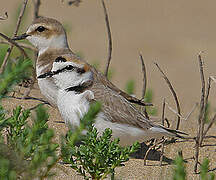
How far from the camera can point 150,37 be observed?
1280cm

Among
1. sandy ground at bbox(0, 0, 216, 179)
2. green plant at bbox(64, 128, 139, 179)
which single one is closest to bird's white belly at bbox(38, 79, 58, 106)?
sandy ground at bbox(0, 0, 216, 179)

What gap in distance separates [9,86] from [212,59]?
9.47 m

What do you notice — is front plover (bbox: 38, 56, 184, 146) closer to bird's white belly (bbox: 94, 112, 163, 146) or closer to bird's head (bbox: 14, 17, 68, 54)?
bird's white belly (bbox: 94, 112, 163, 146)

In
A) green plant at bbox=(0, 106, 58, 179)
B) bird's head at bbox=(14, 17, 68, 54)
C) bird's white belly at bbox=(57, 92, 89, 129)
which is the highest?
bird's head at bbox=(14, 17, 68, 54)

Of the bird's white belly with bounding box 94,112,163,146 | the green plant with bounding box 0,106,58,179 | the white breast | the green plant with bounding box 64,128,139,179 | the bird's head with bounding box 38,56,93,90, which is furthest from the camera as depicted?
the bird's head with bounding box 38,56,93,90

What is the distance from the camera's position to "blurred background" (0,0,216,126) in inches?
418

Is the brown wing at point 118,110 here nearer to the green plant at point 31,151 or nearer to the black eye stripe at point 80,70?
the black eye stripe at point 80,70

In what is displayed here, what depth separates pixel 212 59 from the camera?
11875 millimetres

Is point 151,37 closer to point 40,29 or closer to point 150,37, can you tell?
point 150,37

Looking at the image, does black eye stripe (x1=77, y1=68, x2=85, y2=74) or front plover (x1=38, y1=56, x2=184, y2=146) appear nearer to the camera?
front plover (x1=38, y1=56, x2=184, y2=146)

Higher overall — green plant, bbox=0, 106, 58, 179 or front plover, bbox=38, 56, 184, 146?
front plover, bbox=38, 56, 184, 146

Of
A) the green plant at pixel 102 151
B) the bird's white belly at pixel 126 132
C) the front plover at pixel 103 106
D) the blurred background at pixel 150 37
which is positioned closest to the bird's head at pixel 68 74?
the front plover at pixel 103 106

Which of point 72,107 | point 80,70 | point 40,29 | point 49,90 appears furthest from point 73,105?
point 40,29

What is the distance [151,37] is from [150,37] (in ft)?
0.08
